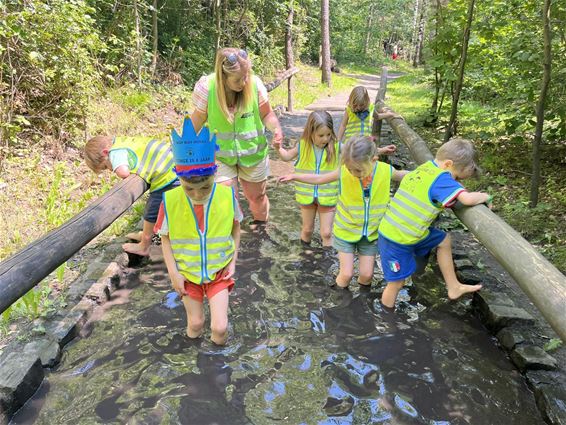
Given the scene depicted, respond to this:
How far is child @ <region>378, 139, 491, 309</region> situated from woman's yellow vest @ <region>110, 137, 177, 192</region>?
82.1 inches

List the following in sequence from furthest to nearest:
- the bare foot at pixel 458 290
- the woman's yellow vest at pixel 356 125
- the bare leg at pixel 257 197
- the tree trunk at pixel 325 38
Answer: the tree trunk at pixel 325 38 → the woman's yellow vest at pixel 356 125 → the bare leg at pixel 257 197 → the bare foot at pixel 458 290

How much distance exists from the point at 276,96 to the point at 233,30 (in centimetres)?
302

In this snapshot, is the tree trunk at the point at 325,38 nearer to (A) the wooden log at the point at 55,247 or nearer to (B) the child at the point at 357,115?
(B) the child at the point at 357,115

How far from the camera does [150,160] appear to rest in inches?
171

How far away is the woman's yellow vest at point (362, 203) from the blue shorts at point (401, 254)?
0.82 feet

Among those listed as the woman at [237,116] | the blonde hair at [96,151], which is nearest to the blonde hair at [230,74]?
the woman at [237,116]

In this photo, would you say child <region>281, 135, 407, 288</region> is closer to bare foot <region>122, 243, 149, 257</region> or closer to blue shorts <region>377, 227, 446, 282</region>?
blue shorts <region>377, 227, 446, 282</region>

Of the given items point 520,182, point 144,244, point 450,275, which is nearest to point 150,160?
point 144,244

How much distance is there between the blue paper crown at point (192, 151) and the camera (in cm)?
263

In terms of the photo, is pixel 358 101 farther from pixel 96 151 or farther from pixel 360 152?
pixel 96 151

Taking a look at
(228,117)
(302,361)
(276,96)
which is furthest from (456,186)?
(276,96)

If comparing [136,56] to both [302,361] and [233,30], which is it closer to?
[233,30]

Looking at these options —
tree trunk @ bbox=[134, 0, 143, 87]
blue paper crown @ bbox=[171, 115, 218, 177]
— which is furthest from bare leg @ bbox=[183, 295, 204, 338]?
tree trunk @ bbox=[134, 0, 143, 87]

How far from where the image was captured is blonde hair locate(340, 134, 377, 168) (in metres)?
3.51
